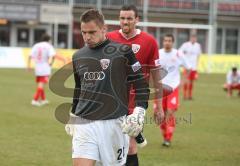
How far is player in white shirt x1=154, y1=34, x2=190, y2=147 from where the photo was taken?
38.8ft

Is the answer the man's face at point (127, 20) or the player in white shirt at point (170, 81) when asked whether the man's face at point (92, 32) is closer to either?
the man's face at point (127, 20)

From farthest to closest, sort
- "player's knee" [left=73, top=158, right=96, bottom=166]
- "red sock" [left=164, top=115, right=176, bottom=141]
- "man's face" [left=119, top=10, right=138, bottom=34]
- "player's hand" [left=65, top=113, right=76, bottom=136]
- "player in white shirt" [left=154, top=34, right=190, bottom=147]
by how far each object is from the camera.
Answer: "player in white shirt" [left=154, top=34, right=190, bottom=147]
"red sock" [left=164, top=115, right=176, bottom=141]
"man's face" [left=119, top=10, right=138, bottom=34]
"player's hand" [left=65, top=113, right=76, bottom=136]
"player's knee" [left=73, top=158, right=96, bottom=166]

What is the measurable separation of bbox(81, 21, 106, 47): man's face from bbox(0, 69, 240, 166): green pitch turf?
7.27 ft

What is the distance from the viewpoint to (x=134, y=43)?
7.93 metres

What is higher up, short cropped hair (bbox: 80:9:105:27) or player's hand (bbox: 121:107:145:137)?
short cropped hair (bbox: 80:9:105:27)

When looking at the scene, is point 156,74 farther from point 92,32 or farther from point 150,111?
point 150,111

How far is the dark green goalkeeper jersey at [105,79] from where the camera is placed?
20.1ft

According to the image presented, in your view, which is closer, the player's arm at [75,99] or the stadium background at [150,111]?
the player's arm at [75,99]

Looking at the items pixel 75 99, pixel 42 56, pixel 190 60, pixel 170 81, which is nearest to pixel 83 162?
pixel 75 99

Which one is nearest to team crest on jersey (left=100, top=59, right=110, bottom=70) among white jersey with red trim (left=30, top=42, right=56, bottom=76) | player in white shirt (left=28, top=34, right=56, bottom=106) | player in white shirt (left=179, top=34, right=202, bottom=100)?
player in white shirt (left=28, top=34, right=56, bottom=106)

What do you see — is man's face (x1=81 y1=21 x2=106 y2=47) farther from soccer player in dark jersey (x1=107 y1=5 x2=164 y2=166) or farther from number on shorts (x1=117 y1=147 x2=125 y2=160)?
soccer player in dark jersey (x1=107 y1=5 x2=164 y2=166)

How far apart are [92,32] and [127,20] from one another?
192 cm

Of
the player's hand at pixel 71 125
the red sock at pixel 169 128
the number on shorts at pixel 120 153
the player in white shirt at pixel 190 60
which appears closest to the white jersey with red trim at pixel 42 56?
the player in white shirt at pixel 190 60

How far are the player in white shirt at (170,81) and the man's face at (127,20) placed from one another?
11.3ft
